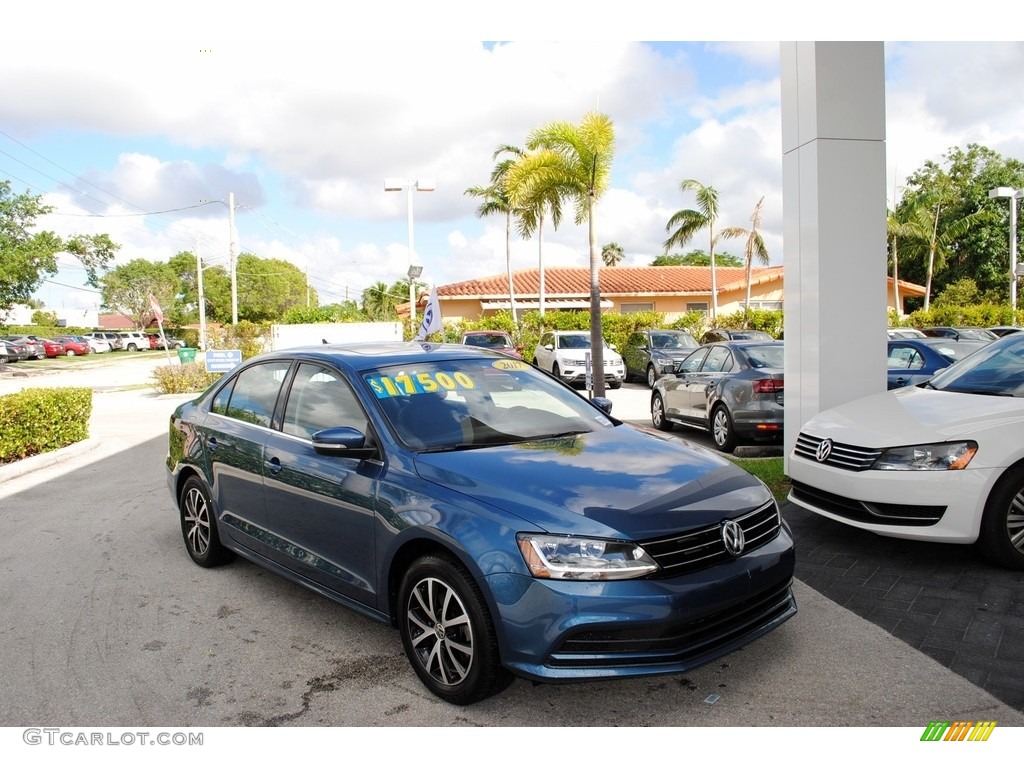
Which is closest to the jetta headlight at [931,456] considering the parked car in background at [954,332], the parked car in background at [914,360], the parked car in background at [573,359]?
the parked car in background at [914,360]

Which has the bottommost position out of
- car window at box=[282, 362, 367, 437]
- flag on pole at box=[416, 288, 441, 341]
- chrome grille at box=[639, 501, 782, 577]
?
chrome grille at box=[639, 501, 782, 577]

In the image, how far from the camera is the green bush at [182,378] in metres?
21.3

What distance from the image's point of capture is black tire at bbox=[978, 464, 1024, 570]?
15.3ft

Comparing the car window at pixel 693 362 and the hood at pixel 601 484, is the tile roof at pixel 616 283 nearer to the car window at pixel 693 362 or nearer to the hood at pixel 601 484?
the car window at pixel 693 362

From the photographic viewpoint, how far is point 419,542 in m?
3.45

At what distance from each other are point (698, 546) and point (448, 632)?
3.78 ft

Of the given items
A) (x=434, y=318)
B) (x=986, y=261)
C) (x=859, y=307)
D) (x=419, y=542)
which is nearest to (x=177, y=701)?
(x=419, y=542)

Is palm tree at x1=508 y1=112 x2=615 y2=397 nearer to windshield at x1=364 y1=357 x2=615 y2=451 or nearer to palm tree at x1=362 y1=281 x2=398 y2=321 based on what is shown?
windshield at x1=364 y1=357 x2=615 y2=451

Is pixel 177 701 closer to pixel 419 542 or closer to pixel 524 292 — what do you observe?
pixel 419 542

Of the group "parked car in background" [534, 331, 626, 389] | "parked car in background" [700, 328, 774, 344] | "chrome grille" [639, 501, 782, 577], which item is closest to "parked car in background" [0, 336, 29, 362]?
"parked car in background" [534, 331, 626, 389]

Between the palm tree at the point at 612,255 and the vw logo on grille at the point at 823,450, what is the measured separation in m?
63.2

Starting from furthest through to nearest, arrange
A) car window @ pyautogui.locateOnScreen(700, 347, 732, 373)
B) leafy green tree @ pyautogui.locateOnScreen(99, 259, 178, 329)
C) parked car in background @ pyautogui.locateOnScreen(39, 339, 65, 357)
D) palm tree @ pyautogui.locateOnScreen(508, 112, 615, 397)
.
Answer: leafy green tree @ pyautogui.locateOnScreen(99, 259, 178, 329) → parked car in background @ pyautogui.locateOnScreen(39, 339, 65, 357) → palm tree @ pyautogui.locateOnScreen(508, 112, 615, 397) → car window @ pyautogui.locateOnScreen(700, 347, 732, 373)

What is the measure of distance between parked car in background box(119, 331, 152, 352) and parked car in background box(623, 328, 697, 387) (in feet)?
181

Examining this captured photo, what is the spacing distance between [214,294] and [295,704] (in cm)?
8747
